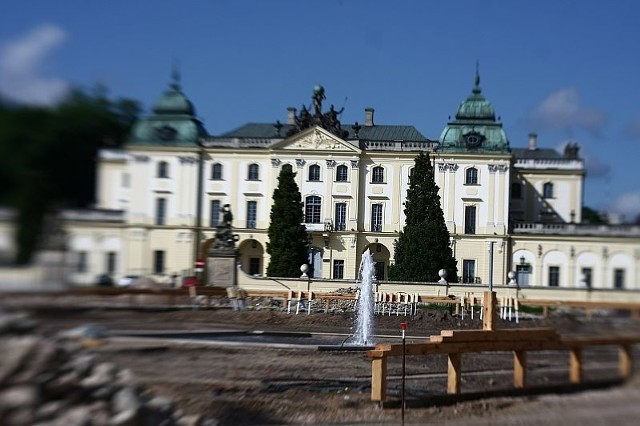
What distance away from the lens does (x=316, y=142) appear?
18328mm

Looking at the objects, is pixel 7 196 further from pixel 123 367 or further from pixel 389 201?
pixel 389 201

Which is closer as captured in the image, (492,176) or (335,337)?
(492,176)

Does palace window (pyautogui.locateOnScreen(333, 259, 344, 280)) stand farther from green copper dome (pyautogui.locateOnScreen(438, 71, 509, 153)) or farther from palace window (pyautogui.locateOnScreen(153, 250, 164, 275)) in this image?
palace window (pyautogui.locateOnScreen(153, 250, 164, 275))

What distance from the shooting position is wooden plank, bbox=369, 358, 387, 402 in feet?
36.9

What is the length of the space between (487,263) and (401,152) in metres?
3.16

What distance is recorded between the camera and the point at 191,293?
32.7 ft

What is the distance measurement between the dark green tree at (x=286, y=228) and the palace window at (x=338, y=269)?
2.18m

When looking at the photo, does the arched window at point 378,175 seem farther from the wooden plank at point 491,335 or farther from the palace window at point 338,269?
the wooden plank at point 491,335

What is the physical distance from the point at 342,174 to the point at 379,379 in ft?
30.0

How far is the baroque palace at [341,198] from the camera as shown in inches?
328

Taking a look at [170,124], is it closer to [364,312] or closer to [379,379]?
[379,379]

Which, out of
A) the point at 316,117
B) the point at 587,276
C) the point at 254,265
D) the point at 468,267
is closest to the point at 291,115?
the point at 316,117

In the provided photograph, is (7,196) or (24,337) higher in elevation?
(7,196)

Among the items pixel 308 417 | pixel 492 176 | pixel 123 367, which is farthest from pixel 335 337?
pixel 123 367
